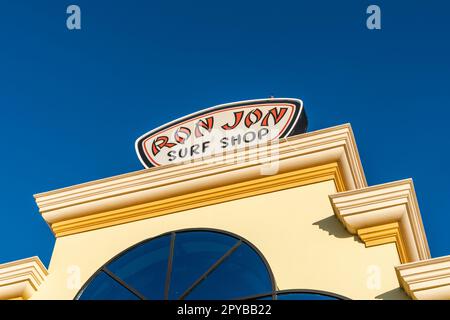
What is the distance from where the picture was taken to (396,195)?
1167cm

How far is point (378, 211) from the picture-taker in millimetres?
11680

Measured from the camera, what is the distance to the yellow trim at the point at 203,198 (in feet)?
42.5

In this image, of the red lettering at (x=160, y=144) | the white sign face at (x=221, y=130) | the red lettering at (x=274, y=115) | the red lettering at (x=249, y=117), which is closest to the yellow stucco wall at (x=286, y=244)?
the white sign face at (x=221, y=130)

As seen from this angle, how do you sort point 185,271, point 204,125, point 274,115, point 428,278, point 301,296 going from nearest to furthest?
point 428,278 < point 301,296 < point 185,271 < point 274,115 < point 204,125

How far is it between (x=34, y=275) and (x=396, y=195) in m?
5.64

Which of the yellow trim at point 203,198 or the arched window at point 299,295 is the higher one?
the yellow trim at point 203,198

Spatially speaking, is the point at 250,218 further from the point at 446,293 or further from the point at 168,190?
the point at 446,293

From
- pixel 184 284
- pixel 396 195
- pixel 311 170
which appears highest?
pixel 311 170

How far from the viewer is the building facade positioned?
445 inches

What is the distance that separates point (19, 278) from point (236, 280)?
11.6ft

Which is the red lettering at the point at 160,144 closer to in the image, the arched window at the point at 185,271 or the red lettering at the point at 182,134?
the red lettering at the point at 182,134

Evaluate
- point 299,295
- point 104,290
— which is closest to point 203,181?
point 104,290

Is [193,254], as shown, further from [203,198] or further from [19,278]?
[19,278]
